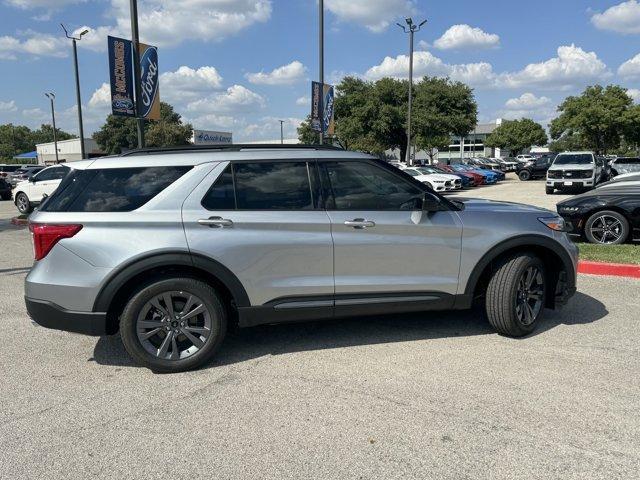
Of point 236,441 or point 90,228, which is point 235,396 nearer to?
point 236,441

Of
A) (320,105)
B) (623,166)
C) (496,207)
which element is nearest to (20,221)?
(320,105)

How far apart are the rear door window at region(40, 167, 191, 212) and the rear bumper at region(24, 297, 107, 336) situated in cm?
73

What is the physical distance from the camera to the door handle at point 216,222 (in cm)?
388

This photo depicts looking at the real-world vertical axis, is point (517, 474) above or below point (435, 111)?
below

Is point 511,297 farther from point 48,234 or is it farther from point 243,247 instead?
point 48,234

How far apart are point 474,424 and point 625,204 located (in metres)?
7.01

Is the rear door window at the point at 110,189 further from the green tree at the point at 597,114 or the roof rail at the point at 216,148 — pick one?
the green tree at the point at 597,114

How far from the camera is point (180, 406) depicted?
11.4ft

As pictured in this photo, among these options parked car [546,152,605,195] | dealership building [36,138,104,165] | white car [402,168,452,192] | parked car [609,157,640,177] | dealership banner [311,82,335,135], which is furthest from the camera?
dealership building [36,138,104,165]

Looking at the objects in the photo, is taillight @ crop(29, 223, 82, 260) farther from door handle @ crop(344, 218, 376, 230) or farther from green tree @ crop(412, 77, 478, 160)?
green tree @ crop(412, 77, 478, 160)

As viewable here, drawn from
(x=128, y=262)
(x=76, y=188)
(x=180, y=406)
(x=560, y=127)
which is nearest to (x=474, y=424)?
(x=180, y=406)

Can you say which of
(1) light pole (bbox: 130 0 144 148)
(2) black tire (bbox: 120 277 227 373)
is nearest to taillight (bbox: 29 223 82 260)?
(2) black tire (bbox: 120 277 227 373)

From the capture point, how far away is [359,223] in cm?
411

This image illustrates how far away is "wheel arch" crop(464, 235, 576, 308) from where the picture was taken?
4438mm
